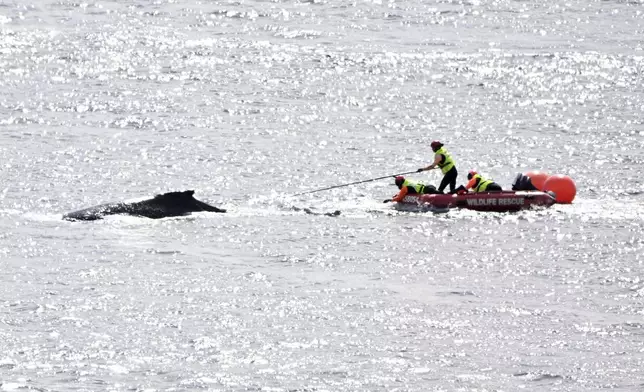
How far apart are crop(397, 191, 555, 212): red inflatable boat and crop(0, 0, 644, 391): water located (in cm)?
45

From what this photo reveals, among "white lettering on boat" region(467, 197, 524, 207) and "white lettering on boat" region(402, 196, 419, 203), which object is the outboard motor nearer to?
"white lettering on boat" region(467, 197, 524, 207)

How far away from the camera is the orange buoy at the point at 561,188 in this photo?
3684 cm

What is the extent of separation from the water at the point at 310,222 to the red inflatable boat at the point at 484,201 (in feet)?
1.48

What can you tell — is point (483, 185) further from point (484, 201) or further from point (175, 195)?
point (175, 195)

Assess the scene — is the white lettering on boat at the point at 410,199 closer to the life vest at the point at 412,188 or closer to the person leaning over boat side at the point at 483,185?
the life vest at the point at 412,188

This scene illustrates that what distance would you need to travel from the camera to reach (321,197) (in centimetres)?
3881

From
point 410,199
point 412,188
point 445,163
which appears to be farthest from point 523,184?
point 410,199

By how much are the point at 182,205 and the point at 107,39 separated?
45.7 m

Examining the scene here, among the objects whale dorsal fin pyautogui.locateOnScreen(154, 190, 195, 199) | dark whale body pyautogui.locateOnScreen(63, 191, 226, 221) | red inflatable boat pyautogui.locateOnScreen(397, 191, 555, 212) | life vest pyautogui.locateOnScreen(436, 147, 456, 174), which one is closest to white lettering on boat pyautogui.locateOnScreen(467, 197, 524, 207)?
red inflatable boat pyautogui.locateOnScreen(397, 191, 555, 212)

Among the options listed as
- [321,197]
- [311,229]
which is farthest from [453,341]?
[321,197]

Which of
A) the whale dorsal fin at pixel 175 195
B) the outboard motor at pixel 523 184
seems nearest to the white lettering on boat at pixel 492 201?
the outboard motor at pixel 523 184

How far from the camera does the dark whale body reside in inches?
1306

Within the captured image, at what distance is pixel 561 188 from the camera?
36938mm

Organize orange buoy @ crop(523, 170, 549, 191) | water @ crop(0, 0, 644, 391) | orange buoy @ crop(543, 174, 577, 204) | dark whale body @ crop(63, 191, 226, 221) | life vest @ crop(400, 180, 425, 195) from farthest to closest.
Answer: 1. orange buoy @ crop(523, 170, 549, 191)
2. orange buoy @ crop(543, 174, 577, 204)
3. life vest @ crop(400, 180, 425, 195)
4. dark whale body @ crop(63, 191, 226, 221)
5. water @ crop(0, 0, 644, 391)
